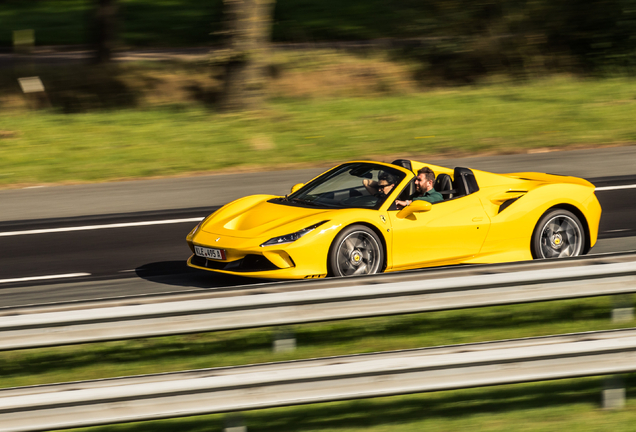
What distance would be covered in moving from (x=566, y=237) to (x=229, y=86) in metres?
12.3

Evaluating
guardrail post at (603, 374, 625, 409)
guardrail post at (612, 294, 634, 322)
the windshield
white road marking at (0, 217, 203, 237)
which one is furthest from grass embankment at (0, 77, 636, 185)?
guardrail post at (603, 374, 625, 409)

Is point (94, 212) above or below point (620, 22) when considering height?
below

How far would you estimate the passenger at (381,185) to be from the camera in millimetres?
8508

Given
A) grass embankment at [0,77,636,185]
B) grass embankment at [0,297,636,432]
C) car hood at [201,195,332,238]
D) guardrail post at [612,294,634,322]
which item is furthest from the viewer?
grass embankment at [0,77,636,185]

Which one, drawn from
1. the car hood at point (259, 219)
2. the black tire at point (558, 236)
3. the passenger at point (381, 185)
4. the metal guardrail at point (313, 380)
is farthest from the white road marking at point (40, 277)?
the metal guardrail at point (313, 380)

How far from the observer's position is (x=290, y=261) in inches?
309

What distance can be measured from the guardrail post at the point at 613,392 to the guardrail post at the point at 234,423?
6.73 ft

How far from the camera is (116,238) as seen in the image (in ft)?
36.1

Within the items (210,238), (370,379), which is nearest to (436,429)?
(370,379)

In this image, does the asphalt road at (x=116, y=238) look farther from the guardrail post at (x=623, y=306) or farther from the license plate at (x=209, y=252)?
the guardrail post at (x=623, y=306)

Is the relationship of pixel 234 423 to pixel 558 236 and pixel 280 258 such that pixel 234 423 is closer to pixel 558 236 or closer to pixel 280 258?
pixel 280 258

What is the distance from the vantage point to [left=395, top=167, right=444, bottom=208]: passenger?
852cm

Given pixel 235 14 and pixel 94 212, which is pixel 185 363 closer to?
pixel 94 212

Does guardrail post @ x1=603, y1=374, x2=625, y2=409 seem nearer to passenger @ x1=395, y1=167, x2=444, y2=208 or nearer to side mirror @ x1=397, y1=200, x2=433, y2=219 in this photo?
side mirror @ x1=397, y1=200, x2=433, y2=219
